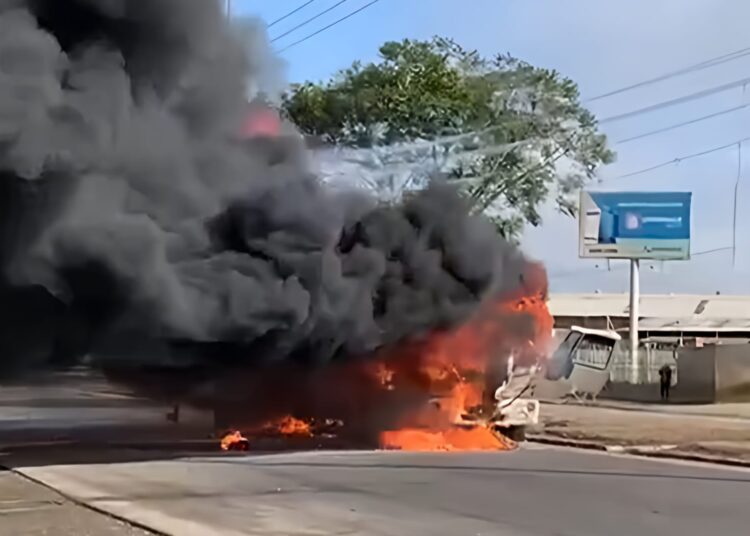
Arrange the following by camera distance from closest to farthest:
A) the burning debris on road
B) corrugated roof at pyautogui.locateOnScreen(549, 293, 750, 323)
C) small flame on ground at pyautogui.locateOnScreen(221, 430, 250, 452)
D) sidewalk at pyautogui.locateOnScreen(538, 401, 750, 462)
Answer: the burning debris on road < small flame on ground at pyautogui.locateOnScreen(221, 430, 250, 452) < sidewalk at pyautogui.locateOnScreen(538, 401, 750, 462) < corrugated roof at pyautogui.locateOnScreen(549, 293, 750, 323)

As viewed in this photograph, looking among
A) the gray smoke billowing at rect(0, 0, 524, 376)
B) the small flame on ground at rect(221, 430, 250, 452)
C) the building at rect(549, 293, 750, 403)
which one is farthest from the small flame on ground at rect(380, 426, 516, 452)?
the building at rect(549, 293, 750, 403)

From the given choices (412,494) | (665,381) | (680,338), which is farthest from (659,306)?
(412,494)

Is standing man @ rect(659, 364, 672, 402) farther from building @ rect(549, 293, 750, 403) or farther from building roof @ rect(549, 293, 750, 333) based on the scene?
building roof @ rect(549, 293, 750, 333)

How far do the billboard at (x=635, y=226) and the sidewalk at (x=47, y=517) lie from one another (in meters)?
35.8

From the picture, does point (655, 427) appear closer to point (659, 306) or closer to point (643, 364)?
point (643, 364)

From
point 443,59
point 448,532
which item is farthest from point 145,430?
point 443,59

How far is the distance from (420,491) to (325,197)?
511 cm

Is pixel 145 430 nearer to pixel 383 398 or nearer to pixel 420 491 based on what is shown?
pixel 383 398

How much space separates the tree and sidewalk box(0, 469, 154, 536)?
18.3m

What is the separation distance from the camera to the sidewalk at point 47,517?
10836 millimetres

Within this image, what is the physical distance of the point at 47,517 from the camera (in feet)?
38.1

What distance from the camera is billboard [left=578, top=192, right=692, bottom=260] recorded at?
1842 inches

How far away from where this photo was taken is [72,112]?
1336 cm

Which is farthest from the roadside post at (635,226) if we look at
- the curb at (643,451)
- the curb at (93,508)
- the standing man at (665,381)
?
the curb at (93,508)
